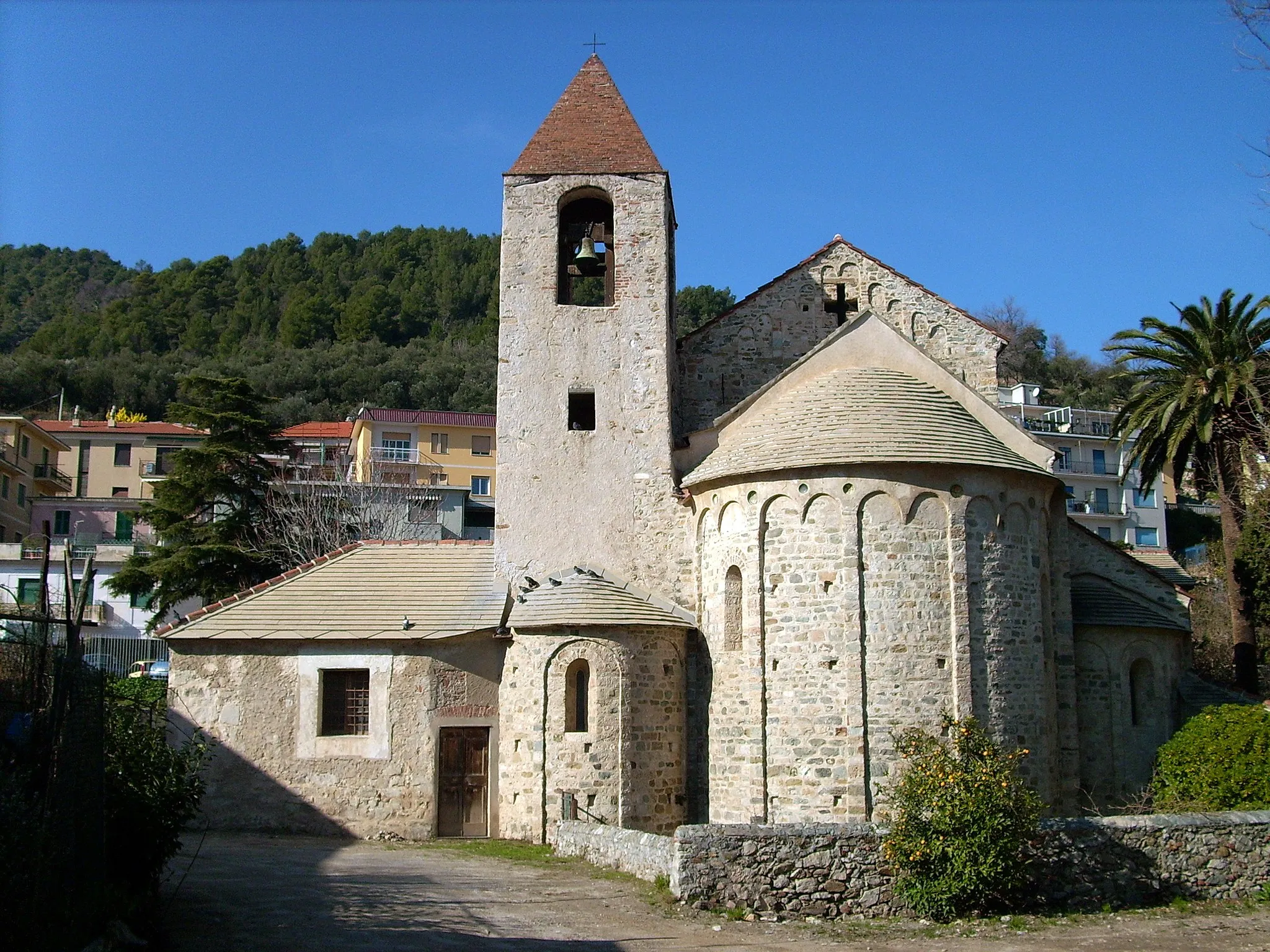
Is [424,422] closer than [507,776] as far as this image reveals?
No

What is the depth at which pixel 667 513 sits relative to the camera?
22469 mm

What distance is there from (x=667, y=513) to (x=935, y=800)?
9026 mm

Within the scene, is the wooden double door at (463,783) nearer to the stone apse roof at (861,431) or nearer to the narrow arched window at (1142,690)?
the stone apse roof at (861,431)

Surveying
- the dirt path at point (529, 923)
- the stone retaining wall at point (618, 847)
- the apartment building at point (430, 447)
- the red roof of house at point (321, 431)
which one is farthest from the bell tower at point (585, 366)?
the red roof of house at point (321, 431)

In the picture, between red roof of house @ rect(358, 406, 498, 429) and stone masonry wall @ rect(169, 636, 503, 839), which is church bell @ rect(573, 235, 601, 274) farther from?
red roof of house @ rect(358, 406, 498, 429)

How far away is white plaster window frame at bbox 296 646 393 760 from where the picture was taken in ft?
70.8

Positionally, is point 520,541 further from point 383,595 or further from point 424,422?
point 424,422

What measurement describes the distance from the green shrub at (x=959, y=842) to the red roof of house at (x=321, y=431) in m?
54.0

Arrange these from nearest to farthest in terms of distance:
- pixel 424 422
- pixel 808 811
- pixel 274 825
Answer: pixel 808 811 → pixel 274 825 → pixel 424 422

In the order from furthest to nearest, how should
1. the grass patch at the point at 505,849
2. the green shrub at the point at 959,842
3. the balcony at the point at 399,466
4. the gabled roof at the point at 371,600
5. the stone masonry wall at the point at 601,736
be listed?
the balcony at the point at 399,466 < the gabled roof at the point at 371,600 < the stone masonry wall at the point at 601,736 < the grass patch at the point at 505,849 < the green shrub at the point at 959,842

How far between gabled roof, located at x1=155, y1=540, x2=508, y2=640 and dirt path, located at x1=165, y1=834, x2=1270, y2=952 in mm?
5739

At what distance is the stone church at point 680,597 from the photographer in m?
18.9

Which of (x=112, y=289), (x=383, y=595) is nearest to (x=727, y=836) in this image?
(x=383, y=595)

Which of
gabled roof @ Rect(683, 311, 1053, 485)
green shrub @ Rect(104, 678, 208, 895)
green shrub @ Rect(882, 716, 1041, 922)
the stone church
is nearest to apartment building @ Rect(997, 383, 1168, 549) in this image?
the stone church
